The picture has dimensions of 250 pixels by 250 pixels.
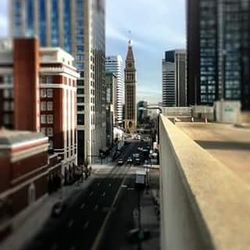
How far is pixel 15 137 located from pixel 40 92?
0.31 metres

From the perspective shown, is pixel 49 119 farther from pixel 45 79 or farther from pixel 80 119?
pixel 80 119

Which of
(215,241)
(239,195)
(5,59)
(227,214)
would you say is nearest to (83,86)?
(5,59)

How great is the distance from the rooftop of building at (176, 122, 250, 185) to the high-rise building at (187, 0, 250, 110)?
0.60 metres

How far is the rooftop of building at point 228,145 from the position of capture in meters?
5.05

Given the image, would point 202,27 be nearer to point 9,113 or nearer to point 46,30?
point 46,30

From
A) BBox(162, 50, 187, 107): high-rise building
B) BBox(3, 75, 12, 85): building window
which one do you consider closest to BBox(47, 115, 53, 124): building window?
BBox(3, 75, 12, 85): building window

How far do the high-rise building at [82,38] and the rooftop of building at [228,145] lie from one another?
4.19 ft

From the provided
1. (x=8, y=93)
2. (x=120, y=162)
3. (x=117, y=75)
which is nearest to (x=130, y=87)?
(x=117, y=75)

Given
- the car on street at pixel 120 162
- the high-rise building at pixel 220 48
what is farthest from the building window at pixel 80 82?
the car on street at pixel 120 162

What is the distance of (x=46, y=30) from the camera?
2.00 m

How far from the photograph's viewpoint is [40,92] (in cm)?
205

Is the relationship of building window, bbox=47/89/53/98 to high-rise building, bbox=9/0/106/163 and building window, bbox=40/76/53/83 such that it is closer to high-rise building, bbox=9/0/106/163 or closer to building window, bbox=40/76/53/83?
building window, bbox=40/76/53/83

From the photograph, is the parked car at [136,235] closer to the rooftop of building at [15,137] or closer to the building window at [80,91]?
the building window at [80,91]

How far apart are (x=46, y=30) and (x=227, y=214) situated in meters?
0.89
